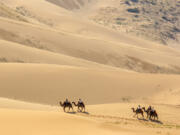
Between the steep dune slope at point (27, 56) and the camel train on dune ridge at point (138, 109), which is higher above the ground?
the steep dune slope at point (27, 56)

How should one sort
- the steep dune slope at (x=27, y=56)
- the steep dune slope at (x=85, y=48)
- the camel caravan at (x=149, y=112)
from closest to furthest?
1. the camel caravan at (x=149, y=112)
2. the steep dune slope at (x=27, y=56)
3. the steep dune slope at (x=85, y=48)

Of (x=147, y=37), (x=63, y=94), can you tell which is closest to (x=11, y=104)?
(x=63, y=94)

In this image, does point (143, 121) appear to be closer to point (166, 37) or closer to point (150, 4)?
point (166, 37)

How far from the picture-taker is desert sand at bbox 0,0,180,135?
1123cm

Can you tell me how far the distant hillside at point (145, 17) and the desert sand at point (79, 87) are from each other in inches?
1940

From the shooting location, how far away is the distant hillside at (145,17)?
108 m

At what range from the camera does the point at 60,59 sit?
1529 inches

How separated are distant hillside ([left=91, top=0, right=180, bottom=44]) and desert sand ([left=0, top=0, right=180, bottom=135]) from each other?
49274mm

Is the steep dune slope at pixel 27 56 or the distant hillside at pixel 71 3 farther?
the distant hillside at pixel 71 3

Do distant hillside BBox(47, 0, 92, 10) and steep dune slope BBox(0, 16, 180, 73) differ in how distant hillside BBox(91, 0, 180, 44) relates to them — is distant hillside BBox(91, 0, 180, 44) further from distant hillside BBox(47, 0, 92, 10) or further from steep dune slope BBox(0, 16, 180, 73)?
steep dune slope BBox(0, 16, 180, 73)

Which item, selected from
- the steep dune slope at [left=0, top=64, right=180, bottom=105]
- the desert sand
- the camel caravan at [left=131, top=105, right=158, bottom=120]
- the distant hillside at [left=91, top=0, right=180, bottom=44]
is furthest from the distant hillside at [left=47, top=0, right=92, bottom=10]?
the camel caravan at [left=131, top=105, right=158, bottom=120]

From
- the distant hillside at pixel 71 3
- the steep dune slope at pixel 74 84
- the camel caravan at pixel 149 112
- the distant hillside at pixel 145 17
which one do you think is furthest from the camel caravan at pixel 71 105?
the distant hillside at pixel 71 3

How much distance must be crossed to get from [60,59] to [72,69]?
35.9 ft

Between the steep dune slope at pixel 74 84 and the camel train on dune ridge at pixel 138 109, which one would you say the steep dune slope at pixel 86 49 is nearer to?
the steep dune slope at pixel 74 84
